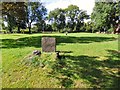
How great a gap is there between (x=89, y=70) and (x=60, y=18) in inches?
2925

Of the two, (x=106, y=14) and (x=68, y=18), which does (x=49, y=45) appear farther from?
(x=68, y=18)

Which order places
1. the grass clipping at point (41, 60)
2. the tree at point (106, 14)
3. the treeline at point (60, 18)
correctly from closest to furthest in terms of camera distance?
1. the grass clipping at point (41, 60)
2. the treeline at point (60, 18)
3. the tree at point (106, 14)

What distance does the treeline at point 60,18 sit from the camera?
21917mm

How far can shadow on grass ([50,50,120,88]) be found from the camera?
8.62m

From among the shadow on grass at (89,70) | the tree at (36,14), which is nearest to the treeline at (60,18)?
the tree at (36,14)

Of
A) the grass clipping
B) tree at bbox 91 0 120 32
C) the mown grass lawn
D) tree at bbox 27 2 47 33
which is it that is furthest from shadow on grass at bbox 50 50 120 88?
tree at bbox 27 2 47 33

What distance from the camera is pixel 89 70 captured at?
31.4ft

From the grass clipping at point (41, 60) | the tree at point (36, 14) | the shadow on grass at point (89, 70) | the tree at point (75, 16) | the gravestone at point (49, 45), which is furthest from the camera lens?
the tree at point (75, 16)

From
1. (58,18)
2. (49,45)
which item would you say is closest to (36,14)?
(58,18)

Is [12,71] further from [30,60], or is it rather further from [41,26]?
[41,26]

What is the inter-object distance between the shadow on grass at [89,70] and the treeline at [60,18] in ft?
27.9

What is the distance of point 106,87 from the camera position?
8.27 meters

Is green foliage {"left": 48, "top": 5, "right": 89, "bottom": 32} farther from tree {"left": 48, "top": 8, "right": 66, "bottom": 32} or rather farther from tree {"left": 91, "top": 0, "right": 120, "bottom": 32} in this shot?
tree {"left": 91, "top": 0, "right": 120, "bottom": 32}

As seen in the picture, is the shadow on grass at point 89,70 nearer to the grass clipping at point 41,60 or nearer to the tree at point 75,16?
the grass clipping at point 41,60
